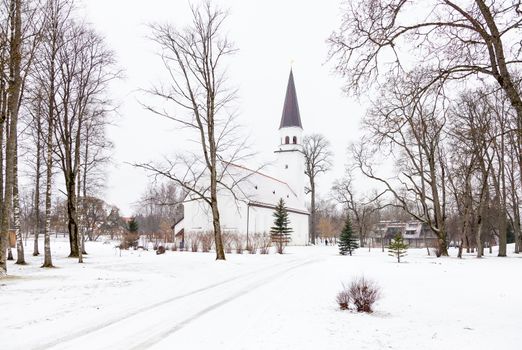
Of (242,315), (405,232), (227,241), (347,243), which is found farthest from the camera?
(405,232)

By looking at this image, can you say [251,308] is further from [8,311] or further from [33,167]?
[33,167]

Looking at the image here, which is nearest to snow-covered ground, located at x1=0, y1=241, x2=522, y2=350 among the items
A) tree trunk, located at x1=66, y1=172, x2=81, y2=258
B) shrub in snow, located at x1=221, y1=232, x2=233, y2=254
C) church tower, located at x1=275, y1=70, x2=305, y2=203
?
tree trunk, located at x1=66, y1=172, x2=81, y2=258

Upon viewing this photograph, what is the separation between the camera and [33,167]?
28031 millimetres

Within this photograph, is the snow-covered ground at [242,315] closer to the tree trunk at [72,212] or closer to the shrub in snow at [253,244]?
the tree trunk at [72,212]

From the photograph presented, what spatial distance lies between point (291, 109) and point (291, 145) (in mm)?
5370

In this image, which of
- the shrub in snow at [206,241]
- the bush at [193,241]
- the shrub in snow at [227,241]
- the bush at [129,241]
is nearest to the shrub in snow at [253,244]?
the shrub in snow at [227,241]

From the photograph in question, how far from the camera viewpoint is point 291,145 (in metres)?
62.3

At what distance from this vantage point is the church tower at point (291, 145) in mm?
62156

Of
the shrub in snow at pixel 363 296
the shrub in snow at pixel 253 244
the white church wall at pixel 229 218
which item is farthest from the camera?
the white church wall at pixel 229 218

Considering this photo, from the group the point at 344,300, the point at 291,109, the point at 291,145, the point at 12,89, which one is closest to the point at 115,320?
the point at 344,300

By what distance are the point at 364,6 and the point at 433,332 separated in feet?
20.0

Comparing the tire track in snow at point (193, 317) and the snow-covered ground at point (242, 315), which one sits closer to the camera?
the tire track in snow at point (193, 317)

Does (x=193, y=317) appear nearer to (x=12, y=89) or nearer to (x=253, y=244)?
(x=12, y=89)

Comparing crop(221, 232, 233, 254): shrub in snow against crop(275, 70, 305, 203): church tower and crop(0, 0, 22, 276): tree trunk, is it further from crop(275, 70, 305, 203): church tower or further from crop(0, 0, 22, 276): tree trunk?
crop(275, 70, 305, 203): church tower
